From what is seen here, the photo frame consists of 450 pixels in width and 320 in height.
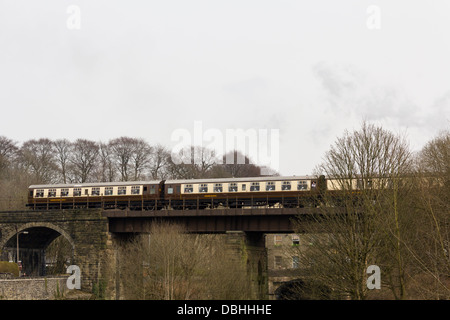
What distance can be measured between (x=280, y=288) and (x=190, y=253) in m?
36.5

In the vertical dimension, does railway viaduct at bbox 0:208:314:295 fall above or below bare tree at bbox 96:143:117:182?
below

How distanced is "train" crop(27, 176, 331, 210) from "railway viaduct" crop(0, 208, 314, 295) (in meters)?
2.03

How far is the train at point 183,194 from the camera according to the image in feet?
189

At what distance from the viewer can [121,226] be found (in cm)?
5688

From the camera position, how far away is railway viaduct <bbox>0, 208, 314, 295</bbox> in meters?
52.9

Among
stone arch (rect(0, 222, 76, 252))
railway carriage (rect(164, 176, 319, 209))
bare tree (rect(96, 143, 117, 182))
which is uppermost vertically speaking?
bare tree (rect(96, 143, 117, 182))

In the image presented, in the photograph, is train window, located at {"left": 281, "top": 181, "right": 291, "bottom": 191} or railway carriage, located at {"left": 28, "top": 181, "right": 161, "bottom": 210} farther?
railway carriage, located at {"left": 28, "top": 181, "right": 161, "bottom": 210}

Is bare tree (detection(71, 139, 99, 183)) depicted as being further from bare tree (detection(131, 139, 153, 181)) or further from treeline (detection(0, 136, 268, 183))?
bare tree (detection(131, 139, 153, 181))

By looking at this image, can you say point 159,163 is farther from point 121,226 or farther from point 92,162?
point 121,226

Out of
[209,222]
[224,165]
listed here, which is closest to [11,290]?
[209,222]

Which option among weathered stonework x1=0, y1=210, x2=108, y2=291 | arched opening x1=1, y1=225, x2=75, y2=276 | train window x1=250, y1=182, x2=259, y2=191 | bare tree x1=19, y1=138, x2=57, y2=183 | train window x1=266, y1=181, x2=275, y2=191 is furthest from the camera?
bare tree x1=19, y1=138, x2=57, y2=183

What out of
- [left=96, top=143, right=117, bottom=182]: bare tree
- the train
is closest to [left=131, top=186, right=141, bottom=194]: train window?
the train

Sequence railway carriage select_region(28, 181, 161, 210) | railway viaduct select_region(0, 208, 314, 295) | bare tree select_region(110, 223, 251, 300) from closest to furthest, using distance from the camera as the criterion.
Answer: bare tree select_region(110, 223, 251, 300) < railway viaduct select_region(0, 208, 314, 295) < railway carriage select_region(28, 181, 161, 210)
